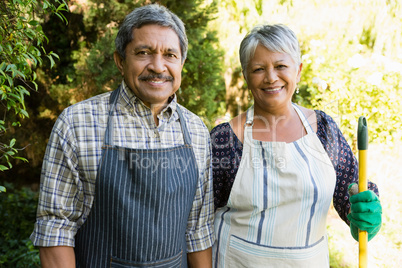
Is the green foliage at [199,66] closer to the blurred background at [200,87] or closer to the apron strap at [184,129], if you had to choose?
the blurred background at [200,87]

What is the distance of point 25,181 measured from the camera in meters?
4.64

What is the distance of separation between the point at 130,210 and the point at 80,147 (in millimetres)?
319

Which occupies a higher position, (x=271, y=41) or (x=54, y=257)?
(x=271, y=41)

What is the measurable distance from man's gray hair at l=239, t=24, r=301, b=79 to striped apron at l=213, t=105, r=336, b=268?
0.44 meters

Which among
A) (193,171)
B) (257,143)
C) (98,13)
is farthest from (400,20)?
(193,171)

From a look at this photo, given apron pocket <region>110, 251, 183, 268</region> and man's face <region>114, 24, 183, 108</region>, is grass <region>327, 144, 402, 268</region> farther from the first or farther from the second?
man's face <region>114, 24, 183, 108</region>

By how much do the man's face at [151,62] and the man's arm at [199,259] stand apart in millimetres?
763

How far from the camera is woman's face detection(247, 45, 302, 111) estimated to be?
1.78 meters

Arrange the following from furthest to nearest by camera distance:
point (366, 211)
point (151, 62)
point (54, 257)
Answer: point (366, 211) → point (151, 62) → point (54, 257)

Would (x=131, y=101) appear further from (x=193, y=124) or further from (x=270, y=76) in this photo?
(x=270, y=76)

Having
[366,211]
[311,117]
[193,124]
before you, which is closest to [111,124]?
[193,124]

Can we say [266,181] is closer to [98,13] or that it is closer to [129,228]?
[129,228]

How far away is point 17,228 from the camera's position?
3.74 meters

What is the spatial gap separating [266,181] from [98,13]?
2539 mm
